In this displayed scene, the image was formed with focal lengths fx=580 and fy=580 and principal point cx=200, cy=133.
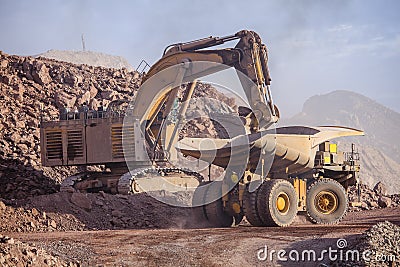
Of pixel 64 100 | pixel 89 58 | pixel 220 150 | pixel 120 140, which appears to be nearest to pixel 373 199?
pixel 120 140

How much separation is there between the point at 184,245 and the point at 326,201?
635 centimetres

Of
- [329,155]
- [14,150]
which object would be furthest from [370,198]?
[14,150]

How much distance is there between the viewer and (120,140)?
1733 cm

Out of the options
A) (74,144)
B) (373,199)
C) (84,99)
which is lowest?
(373,199)

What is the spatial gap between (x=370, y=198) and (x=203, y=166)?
9.84m

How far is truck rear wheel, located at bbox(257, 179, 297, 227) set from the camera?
43.1 feet

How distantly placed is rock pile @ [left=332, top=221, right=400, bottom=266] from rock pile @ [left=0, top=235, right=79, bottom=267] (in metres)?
3.94

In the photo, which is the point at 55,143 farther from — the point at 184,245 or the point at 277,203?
the point at 184,245

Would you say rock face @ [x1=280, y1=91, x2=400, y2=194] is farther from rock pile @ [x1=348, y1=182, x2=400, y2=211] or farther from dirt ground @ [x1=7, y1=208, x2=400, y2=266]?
dirt ground @ [x1=7, y1=208, x2=400, y2=266]

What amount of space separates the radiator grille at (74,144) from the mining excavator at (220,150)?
0.10 feet

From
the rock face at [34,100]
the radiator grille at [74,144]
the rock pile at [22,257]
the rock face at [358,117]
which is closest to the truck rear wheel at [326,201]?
the radiator grille at [74,144]

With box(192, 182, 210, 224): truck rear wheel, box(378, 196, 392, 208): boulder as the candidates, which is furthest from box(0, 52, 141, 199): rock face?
box(378, 196, 392, 208): boulder

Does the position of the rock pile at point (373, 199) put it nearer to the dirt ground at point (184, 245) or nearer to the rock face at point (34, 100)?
the dirt ground at point (184, 245)

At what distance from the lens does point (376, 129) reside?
10288 cm
